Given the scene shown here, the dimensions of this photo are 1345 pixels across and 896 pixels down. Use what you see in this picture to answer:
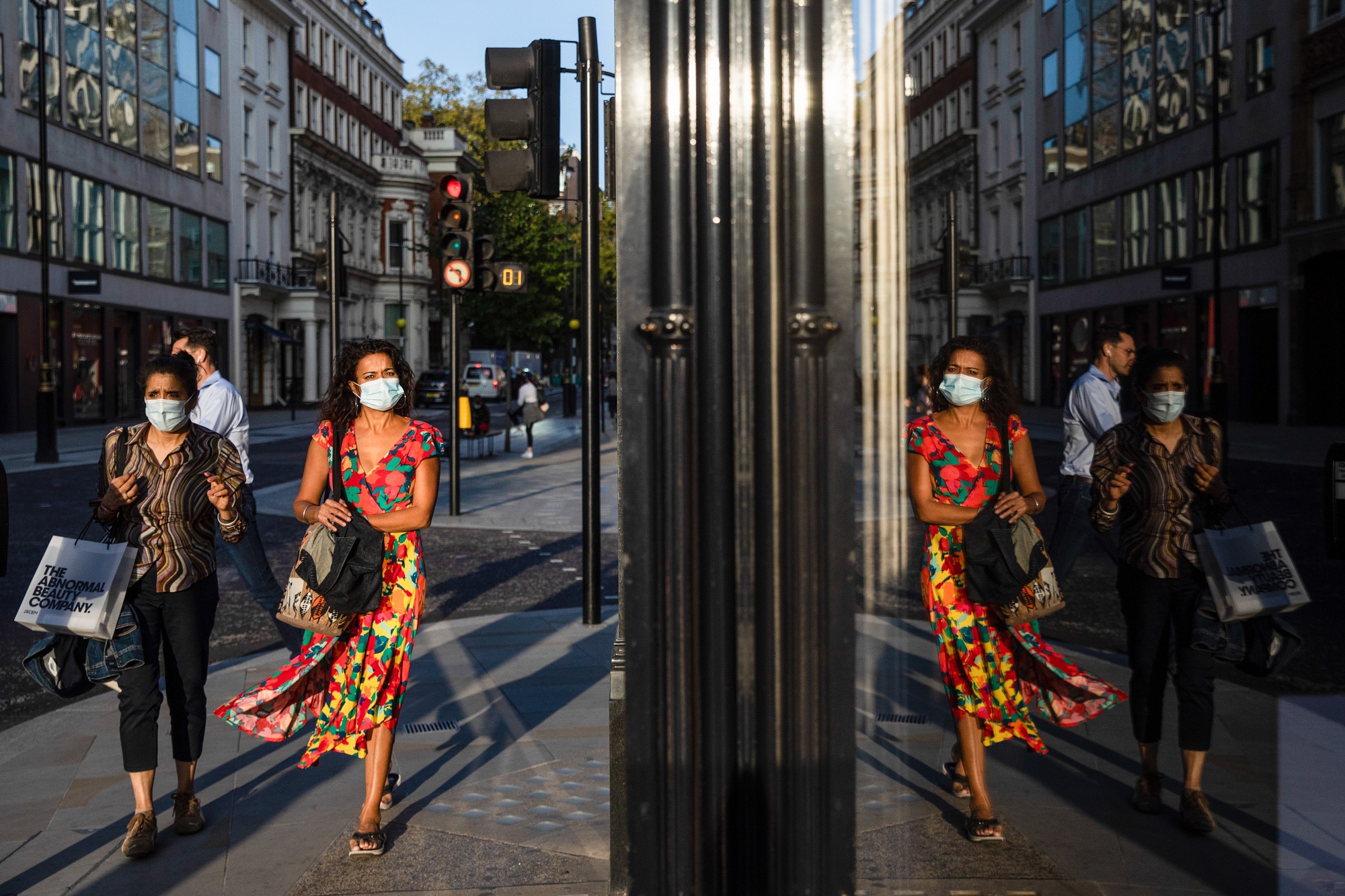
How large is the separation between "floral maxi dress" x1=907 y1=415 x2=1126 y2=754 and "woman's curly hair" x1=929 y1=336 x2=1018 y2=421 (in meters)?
0.10

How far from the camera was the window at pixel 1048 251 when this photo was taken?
2.39m

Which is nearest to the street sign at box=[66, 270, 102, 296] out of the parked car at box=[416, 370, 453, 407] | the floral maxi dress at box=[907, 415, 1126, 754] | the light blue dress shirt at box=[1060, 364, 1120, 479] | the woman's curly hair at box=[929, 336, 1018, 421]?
the parked car at box=[416, 370, 453, 407]

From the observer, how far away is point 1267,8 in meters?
3.42

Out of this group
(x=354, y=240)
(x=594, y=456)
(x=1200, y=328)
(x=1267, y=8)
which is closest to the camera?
(x=1267, y=8)

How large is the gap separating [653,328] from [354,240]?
59.9m

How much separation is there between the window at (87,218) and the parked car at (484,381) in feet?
68.0

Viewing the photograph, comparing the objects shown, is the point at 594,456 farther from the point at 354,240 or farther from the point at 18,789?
the point at 354,240

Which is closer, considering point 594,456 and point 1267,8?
point 1267,8

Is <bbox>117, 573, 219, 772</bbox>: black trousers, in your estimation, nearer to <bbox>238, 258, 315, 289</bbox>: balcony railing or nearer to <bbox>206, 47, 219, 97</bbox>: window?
<bbox>206, 47, 219, 97</bbox>: window

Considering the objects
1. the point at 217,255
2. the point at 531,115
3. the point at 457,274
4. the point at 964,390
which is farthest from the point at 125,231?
the point at 964,390

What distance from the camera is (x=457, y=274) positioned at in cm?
1183

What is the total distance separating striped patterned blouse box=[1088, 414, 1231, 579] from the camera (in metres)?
3.91

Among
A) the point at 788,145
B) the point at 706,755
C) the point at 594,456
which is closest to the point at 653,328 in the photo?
the point at 788,145

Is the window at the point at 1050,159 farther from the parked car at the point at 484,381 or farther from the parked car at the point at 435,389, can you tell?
the parked car at the point at 484,381
